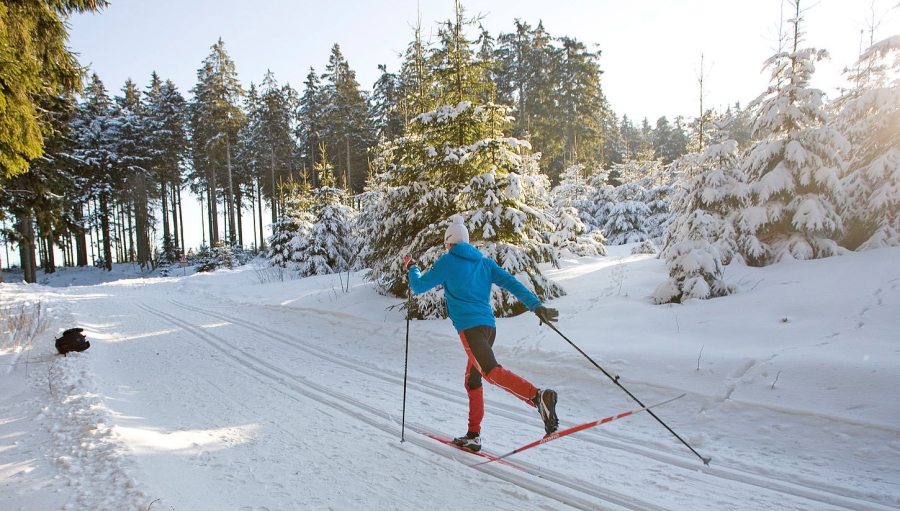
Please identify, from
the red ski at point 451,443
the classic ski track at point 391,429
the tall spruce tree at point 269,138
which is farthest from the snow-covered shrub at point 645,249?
the tall spruce tree at point 269,138

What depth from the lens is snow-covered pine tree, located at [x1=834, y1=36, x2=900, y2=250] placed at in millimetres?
8500

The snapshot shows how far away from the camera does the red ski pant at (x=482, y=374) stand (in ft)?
13.3

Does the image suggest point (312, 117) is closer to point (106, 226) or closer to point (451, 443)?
point (106, 226)

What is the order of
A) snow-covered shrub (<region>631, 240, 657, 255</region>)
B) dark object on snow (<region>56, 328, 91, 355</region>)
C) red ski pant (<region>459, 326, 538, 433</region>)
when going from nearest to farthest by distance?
red ski pant (<region>459, 326, 538, 433</region>) → dark object on snow (<region>56, 328, 91, 355</region>) → snow-covered shrub (<region>631, 240, 657, 255</region>)

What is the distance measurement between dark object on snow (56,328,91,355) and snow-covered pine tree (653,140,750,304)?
37.0 ft

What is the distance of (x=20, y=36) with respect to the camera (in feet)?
24.2

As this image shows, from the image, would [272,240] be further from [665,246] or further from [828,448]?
[828,448]

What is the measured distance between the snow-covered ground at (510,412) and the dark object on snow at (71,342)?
0.21 metres

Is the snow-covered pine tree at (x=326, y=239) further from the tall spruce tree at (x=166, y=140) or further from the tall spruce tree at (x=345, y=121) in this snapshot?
the tall spruce tree at (x=166, y=140)

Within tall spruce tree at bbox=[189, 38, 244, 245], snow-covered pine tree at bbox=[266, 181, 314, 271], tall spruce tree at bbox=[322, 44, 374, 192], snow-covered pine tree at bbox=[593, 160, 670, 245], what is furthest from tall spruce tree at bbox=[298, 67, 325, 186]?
snow-covered pine tree at bbox=[593, 160, 670, 245]

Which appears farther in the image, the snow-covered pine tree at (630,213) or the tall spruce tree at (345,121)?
the tall spruce tree at (345,121)

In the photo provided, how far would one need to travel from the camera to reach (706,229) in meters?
8.88

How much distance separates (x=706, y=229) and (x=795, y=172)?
2364 millimetres

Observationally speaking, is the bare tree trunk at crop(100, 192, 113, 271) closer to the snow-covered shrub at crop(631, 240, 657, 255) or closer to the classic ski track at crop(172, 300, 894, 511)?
the snow-covered shrub at crop(631, 240, 657, 255)
